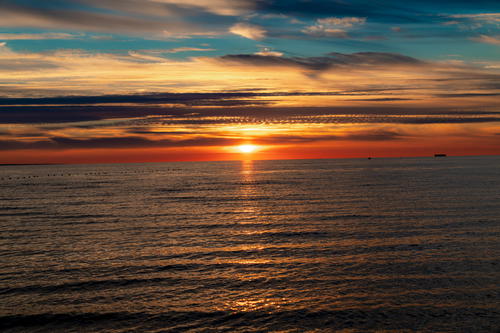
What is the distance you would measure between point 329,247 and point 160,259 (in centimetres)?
1403

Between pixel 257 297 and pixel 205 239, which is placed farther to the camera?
pixel 205 239

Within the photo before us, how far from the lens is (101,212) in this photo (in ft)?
204

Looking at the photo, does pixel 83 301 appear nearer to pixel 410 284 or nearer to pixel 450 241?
pixel 410 284

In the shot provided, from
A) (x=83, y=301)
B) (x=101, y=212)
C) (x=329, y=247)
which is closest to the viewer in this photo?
(x=83, y=301)

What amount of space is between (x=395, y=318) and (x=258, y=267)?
37.0 ft

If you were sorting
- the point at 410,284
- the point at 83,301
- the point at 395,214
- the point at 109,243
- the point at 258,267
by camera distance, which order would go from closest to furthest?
the point at 83,301 → the point at 410,284 → the point at 258,267 → the point at 109,243 → the point at 395,214

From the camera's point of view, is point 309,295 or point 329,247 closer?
point 309,295

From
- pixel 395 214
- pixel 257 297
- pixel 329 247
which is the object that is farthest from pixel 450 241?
pixel 257 297

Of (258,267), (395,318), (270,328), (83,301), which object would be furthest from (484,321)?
(83,301)

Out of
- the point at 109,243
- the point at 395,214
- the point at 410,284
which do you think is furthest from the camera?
the point at 395,214

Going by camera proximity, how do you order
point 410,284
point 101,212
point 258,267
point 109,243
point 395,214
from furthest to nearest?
point 101,212 → point 395,214 → point 109,243 → point 258,267 → point 410,284

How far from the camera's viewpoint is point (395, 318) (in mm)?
20016

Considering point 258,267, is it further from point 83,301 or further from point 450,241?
point 450,241

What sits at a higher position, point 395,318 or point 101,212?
point 395,318
